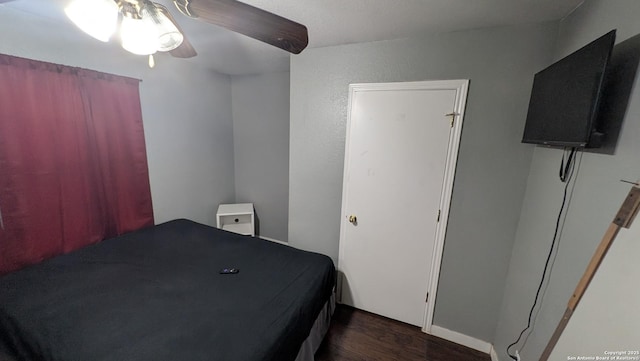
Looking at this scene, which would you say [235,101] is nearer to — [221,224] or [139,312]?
[221,224]

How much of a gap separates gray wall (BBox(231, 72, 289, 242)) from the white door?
52.1 inches

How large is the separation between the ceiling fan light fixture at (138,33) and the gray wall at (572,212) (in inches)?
72.1

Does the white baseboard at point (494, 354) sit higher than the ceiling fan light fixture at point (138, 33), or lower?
lower

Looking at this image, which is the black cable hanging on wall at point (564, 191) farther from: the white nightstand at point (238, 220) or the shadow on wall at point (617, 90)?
the white nightstand at point (238, 220)

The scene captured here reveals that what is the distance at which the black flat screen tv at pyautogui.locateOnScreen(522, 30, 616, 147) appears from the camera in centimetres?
83

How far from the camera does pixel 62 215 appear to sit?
5.70ft

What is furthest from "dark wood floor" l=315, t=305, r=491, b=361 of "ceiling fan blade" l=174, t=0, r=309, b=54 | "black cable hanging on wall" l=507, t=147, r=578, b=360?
"ceiling fan blade" l=174, t=0, r=309, b=54

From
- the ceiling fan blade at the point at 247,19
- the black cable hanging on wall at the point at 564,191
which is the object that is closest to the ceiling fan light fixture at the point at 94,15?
the ceiling fan blade at the point at 247,19

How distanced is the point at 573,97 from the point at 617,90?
113 millimetres

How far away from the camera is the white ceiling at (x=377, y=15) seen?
49.2 inches

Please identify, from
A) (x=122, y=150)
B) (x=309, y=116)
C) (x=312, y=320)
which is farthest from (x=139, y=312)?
(x=309, y=116)

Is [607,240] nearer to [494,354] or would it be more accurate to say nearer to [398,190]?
[398,190]

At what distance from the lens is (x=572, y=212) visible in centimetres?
105

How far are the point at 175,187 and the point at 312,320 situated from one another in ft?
7.03
